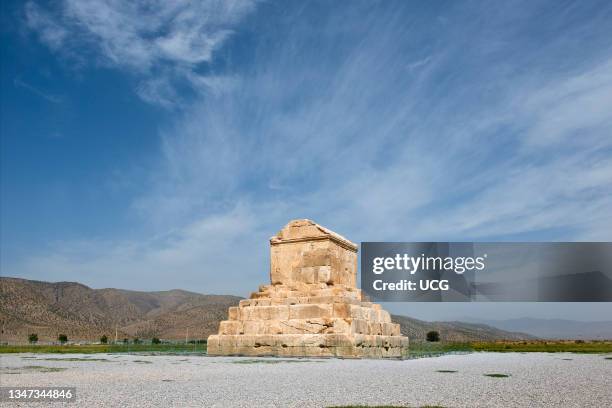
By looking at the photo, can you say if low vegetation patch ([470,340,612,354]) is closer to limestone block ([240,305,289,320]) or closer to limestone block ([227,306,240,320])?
limestone block ([240,305,289,320])

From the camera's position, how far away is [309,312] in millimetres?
19359

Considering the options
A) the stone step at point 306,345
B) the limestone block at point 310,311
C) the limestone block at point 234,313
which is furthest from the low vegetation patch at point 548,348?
the limestone block at point 234,313

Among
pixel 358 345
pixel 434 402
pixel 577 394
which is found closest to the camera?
pixel 434 402

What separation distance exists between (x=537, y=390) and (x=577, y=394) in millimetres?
601

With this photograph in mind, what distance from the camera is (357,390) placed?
853cm

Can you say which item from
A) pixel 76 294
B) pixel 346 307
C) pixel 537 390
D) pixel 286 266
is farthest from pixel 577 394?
pixel 76 294

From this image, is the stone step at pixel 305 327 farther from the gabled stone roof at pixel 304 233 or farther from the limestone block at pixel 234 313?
the gabled stone roof at pixel 304 233

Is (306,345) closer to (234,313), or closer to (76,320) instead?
(234,313)

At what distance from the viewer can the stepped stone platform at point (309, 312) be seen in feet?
60.5

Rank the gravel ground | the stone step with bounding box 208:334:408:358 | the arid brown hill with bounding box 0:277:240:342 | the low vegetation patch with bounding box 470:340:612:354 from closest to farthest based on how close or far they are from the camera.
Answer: the gravel ground
the stone step with bounding box 208:334:408:358
the low vegetation patch with bounding box 470:340:612:354
the arid brown hill with bounding box 0:277:240:342

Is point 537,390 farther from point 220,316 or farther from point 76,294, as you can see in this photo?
point 76,294

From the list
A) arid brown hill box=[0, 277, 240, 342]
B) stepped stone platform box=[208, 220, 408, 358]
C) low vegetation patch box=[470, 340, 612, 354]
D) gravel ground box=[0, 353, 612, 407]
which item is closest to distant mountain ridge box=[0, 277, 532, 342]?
arid brown hill box=[0, 277, 240, 342]

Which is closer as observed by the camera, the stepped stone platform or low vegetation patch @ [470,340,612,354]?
the stepped stone platform

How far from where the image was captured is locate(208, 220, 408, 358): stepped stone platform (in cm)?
1845
